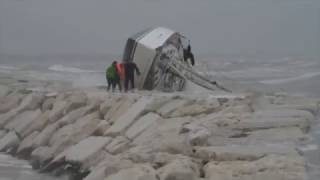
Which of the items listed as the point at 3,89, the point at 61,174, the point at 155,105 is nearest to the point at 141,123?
the point at 155,105

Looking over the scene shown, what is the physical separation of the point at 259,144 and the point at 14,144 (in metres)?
7.42

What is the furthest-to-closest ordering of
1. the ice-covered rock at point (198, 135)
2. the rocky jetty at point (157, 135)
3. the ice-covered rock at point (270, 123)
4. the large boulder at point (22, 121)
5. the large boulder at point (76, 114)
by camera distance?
the large boulder at point (22, 121) < the large boulder at point (76, 114) < the ice-covered rock at point (270, 123) < the ice-covered rock at point (198, 135) < the rocky jetty at point (157, 135)

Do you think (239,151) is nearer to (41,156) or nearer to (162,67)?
(41,156)

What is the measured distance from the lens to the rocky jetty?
915cm

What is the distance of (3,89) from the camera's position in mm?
20281

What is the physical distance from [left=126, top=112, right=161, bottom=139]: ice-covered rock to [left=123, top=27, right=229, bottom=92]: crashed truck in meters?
6.28

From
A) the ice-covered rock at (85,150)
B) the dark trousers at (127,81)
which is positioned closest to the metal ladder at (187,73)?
the dark trousers at (127,81)

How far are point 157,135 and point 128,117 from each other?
2221 mm

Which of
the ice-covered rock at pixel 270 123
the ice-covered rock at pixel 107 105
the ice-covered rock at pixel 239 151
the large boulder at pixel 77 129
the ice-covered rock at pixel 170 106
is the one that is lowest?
the large boulder at pixel 77 129

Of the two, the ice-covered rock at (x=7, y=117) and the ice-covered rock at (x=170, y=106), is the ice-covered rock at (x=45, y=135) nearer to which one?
the ice-covered rock at (x=7, y=117)

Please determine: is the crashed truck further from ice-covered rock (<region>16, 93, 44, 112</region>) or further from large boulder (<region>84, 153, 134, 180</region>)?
large boulder (<region>84, 153, 134, 180</region>)

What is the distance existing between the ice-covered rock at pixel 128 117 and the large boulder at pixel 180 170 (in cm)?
392

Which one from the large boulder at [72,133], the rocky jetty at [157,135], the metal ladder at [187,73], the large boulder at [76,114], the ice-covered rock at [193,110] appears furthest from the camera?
the metal ladder at [187,73]

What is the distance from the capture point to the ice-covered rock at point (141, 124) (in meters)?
12.7
